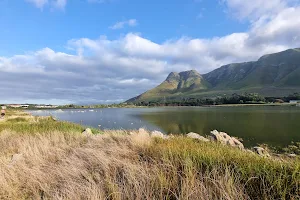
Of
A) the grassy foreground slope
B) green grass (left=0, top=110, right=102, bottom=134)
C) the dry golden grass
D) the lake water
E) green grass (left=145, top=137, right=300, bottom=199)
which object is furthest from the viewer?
the lake water

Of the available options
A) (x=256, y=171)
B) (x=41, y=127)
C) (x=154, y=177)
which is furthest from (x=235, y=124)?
(x=154, y=177)

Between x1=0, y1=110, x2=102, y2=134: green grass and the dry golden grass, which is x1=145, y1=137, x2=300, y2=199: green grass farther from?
x1=0, y1=110, x2=102, y2=134: green grass

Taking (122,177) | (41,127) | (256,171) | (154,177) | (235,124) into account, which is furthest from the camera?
(235,124)

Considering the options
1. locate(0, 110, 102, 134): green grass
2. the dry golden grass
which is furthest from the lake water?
the dry golden grass

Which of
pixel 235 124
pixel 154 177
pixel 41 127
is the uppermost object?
pixel 41 127

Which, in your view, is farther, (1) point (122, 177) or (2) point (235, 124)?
(2) point (235, 124)

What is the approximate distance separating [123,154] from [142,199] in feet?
7.35

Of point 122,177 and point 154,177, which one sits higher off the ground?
point 154,177

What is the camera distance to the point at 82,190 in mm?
4336

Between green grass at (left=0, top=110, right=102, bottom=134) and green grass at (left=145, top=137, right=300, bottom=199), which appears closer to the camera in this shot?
green grass at (left=145, top=137, right=300, bottom=199)

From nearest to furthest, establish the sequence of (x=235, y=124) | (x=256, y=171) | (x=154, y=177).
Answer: (x=256, y=171) < (x=154, y=177) < (x=235, y=124)

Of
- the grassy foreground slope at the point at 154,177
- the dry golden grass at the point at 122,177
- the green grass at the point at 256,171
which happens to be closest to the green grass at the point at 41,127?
the dry golden grass at the point at 122,177

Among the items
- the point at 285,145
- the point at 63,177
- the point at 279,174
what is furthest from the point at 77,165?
the point at 285,145

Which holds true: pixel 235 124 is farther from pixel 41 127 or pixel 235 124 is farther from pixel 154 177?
pixel 154 177
